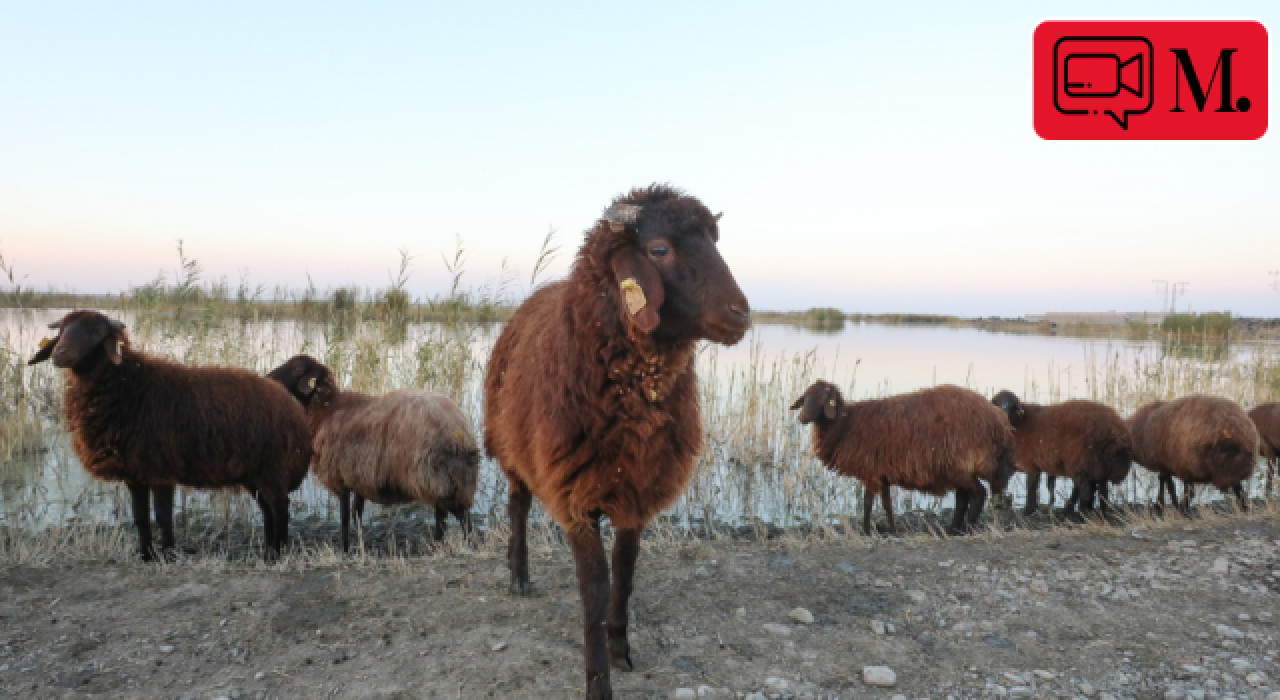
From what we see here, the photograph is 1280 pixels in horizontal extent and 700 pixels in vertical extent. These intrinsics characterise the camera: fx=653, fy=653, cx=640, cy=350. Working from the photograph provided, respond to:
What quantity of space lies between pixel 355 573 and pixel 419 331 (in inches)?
239

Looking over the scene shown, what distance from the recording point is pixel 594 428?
10.2ft

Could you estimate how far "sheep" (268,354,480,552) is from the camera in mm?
5941

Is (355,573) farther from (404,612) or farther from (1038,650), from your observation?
(1038,650)

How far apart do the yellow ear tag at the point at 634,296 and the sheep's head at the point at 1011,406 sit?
690cm

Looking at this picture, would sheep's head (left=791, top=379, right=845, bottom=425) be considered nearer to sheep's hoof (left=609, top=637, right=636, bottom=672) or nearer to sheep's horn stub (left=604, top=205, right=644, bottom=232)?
sheep's hoof (left=609, top=637, right=636, bottom=672)

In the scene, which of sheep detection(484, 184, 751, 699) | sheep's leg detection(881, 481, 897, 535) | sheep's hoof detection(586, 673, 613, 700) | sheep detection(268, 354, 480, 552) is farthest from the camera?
sheep's leg detection(881, 481, 897, 535)

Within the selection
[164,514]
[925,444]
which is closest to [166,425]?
[164,514]

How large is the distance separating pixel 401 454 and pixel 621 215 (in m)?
3.97

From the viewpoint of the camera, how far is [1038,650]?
11.9 ft

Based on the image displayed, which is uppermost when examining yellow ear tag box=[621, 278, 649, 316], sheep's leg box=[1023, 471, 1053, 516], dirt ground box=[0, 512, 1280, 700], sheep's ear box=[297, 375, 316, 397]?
yellow ear tag box=[621, 278, 649, 316]

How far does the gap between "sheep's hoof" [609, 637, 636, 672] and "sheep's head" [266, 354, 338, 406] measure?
462cm

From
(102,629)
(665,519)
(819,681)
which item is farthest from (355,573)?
(665,519)

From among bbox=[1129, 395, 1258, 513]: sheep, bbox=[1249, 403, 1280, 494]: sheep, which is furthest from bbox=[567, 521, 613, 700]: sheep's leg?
bbox=[1249, 403, 1280, 494]: sheep

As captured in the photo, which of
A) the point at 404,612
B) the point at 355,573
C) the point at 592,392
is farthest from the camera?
the point at 355,573
